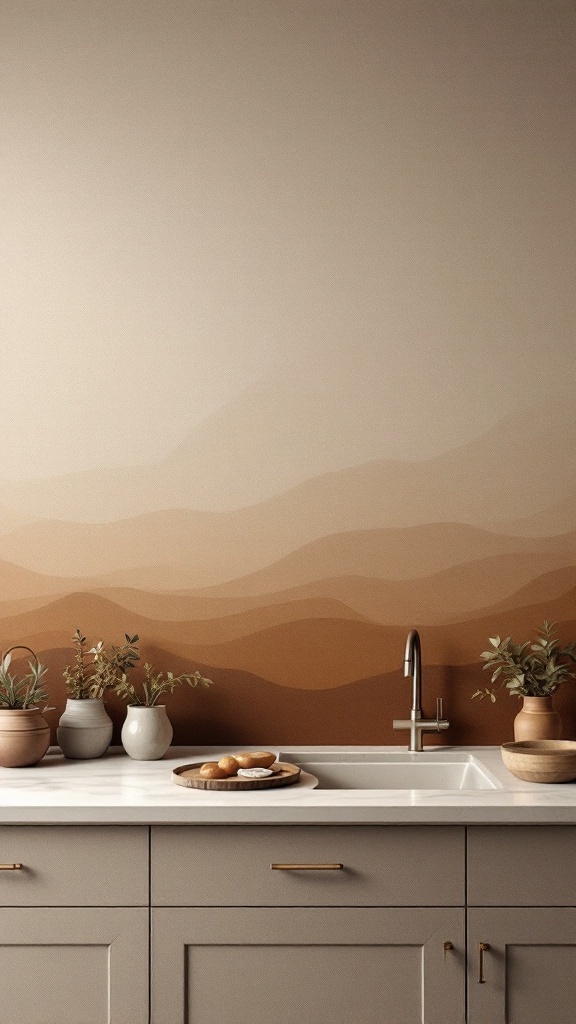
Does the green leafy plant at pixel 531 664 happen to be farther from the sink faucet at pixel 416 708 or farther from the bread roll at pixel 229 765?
the bread roll at pixel 229 765

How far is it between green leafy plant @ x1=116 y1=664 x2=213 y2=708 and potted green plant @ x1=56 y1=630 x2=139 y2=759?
0.04 metres

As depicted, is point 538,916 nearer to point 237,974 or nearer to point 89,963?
point 237,974

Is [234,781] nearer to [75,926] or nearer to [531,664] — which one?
[75,926]

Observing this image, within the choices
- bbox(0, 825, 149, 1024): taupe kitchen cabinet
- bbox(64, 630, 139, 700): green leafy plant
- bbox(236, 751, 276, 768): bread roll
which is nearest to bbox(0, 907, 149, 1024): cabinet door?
bbox(0, 825, 149, 1024): taupe kitchen cabinet

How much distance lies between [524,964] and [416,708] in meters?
0.69

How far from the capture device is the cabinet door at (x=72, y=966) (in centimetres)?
193

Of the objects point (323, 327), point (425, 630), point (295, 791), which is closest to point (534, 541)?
point (425, 630)

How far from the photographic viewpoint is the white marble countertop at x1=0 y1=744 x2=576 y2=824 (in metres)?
1.91

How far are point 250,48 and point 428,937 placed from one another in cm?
229

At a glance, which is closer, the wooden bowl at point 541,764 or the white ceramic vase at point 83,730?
the wooden bowl at point 541,764

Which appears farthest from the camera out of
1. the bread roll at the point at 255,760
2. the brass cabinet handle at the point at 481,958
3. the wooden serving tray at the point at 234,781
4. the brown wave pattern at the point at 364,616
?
the brown wave pattern at the point at 364,616

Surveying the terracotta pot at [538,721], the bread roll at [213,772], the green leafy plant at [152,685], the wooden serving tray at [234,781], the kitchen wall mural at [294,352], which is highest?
the kitchen wall mural at [294,352]

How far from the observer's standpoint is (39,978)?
1940 millimetres

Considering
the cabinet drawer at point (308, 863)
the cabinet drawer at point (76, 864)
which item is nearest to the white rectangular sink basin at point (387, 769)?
the cabinet drawer at point (308, 863)
